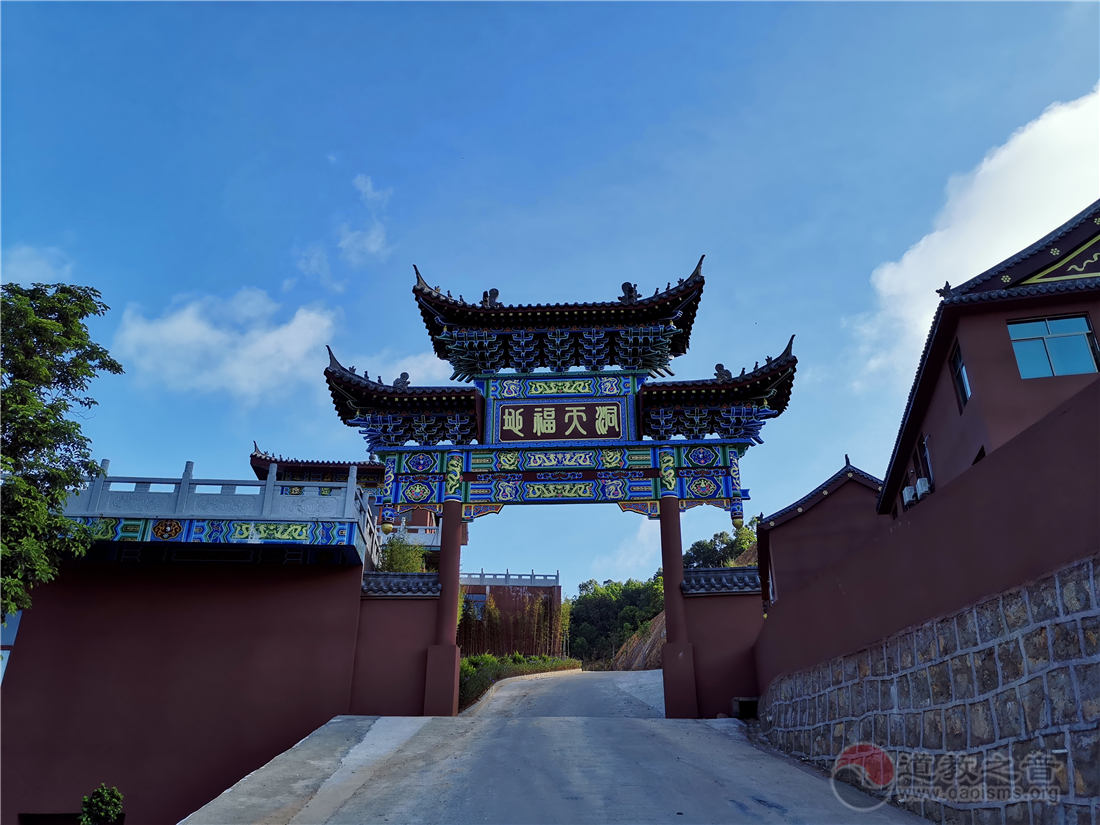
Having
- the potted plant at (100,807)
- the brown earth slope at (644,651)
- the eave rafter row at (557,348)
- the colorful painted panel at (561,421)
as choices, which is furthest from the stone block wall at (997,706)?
the brown earth slope at (644,651)

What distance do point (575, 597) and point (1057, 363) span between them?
4118 cm

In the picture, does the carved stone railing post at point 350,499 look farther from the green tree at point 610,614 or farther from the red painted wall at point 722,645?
the green tree at point 610,614

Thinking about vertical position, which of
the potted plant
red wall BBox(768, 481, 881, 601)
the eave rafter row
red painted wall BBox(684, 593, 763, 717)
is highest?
the eave rafter row

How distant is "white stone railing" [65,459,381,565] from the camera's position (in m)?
12.8

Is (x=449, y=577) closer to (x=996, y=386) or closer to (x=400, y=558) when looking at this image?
(x=400, y=558)

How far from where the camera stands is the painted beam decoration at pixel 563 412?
14922 mm

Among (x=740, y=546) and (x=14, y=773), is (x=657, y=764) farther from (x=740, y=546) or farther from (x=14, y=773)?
(x=740, y=546)

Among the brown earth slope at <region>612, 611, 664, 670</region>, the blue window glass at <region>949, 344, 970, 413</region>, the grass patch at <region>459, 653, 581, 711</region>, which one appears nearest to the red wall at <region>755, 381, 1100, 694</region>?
the blue window glass at <region>949, 344, 970, 413</region>

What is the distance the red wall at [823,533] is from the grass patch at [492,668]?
24.5 ft

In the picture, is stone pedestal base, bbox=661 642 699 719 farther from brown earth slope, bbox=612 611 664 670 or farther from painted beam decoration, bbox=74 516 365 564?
brown earth slope, bbox=612 611 664 670

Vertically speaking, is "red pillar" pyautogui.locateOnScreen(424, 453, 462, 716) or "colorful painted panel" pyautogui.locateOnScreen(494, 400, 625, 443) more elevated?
"colorful painted panel" pyautogui.locateOnScreen(494, 400, 625, 443)

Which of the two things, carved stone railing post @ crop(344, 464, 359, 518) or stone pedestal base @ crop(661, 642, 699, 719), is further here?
carved stone railing post @ crop(344, 464, 359, 518)

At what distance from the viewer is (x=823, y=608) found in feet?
28.8

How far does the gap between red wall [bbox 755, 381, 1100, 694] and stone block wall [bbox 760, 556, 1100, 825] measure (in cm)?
15
